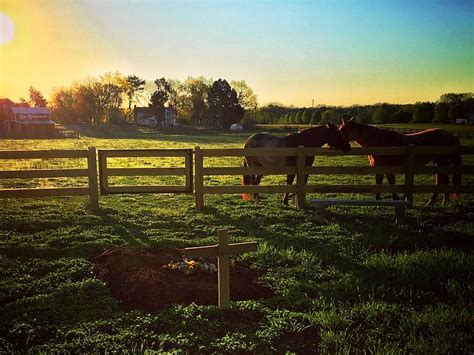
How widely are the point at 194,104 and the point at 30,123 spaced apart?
29.5 metres

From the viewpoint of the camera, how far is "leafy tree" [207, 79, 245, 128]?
6988 centimetres

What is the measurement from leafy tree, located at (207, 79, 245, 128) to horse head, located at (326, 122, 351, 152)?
200 feet

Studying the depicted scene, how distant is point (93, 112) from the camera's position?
7562cm

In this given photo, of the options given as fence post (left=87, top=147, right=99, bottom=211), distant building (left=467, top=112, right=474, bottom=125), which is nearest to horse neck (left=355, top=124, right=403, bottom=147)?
fence post (left=87, top=147, right=99, bottom=211)

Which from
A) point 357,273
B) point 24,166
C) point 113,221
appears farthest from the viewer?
point 24,166

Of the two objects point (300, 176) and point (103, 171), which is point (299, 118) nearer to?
point (300, 176)

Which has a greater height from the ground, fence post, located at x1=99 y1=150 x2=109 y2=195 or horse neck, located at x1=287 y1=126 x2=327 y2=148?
horse neck, located at x1=287 y1=126 x2=327 y2=148

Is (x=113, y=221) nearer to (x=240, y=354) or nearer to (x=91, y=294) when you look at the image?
(x=91, y=294)

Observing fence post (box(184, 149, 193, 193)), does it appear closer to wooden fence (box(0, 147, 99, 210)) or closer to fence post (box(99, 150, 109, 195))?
fence post (box(99, 150, 109, 195))

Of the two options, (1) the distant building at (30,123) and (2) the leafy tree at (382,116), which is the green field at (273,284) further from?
(2) the leafy tree at (382,116)

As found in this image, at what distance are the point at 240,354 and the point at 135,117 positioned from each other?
89545 millimetres

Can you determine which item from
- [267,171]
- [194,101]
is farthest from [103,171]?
[194,101]

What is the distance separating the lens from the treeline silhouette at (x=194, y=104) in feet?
230

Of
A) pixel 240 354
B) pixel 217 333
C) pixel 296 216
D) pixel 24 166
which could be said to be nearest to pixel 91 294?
pixel 217 333
